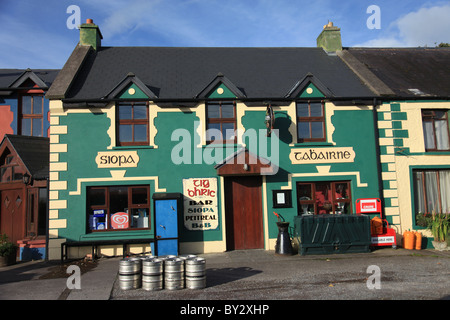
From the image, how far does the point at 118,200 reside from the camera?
1221 cm

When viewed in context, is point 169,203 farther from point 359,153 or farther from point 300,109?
point 359,153

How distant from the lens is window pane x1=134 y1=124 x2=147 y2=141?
12.6m

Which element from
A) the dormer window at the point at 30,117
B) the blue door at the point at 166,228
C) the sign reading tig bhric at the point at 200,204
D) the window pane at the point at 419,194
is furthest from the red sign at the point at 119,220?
the window pane at the point at 419,194

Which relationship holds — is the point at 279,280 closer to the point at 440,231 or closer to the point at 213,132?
the point at 213,132

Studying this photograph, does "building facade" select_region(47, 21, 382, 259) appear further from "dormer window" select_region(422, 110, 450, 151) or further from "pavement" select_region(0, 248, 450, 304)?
"dormer window" select_region(422, 110, 450, 151)

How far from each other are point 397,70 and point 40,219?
15.9 meters

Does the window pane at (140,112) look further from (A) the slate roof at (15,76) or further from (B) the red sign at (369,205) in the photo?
(B) the red sign at (369,205)

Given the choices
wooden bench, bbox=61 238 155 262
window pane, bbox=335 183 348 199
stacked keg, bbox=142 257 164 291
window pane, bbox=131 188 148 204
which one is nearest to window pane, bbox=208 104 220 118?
window pane, bbox=131 188 148 204

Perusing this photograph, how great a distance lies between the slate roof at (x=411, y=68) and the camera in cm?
1381

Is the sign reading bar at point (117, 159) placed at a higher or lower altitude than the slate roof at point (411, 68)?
lower

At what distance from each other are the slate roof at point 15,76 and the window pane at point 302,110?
10.6 meters

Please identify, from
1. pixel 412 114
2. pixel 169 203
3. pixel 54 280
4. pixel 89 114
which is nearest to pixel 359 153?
pixel 412 114

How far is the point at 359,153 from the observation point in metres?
13.1

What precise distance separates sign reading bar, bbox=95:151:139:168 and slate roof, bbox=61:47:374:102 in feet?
6.61
